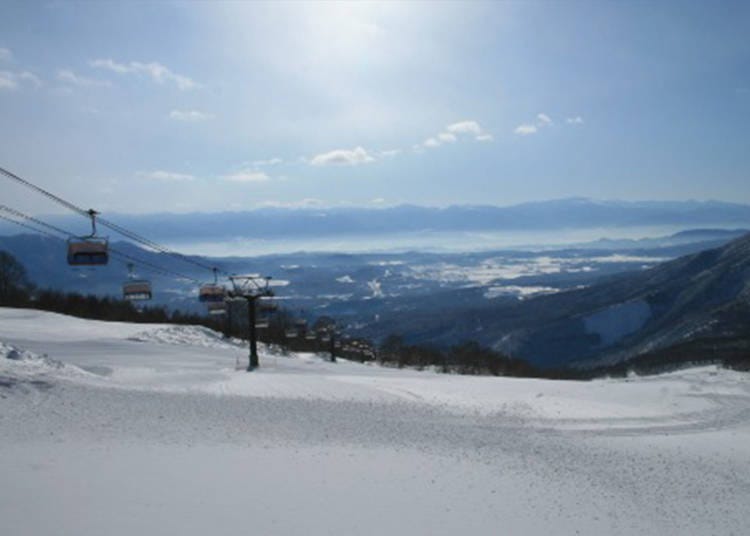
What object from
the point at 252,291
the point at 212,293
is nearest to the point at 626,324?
the point at 212,293

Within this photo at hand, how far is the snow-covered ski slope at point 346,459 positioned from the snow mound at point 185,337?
17712 millimetres

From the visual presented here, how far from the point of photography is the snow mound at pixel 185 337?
133ft

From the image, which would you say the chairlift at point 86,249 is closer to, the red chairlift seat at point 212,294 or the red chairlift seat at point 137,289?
the red chairlift seat at point 137,289

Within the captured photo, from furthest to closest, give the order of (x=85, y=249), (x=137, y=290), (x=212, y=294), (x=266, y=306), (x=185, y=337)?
(x=185, y=337) < (x=266, y=306) < (x=212, y=294) < (x=137, y=290) < (x=85, y=249)

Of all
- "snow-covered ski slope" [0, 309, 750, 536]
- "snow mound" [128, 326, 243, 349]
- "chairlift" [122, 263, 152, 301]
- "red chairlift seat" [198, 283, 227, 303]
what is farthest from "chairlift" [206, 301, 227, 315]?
"snow-covered ski slope" [0, 309, 750, 536]

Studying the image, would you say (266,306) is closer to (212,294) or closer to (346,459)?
(212,294)

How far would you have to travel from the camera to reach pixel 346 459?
512 inches

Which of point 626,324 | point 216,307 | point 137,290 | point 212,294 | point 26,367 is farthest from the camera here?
point 626,324

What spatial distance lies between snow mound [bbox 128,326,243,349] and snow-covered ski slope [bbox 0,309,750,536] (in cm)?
1771

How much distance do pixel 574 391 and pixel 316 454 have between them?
642 inches

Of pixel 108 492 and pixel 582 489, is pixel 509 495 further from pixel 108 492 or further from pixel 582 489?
pixel 108 492

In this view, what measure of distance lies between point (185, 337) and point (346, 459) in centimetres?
3398

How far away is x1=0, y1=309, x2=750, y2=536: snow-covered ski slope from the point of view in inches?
371

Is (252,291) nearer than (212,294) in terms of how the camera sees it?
Yes
